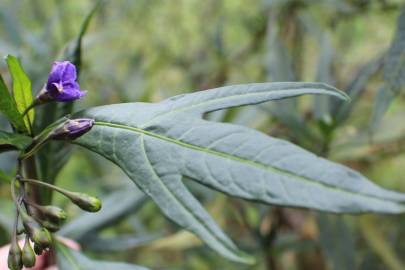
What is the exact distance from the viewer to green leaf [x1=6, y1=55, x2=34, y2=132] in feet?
1.81

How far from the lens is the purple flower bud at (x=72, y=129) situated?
1.67 feet

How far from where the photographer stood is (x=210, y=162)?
0.52 metres

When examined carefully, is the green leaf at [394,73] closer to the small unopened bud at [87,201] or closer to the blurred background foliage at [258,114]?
the blurred background foliage at [258,114]

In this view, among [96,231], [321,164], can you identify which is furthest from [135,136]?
[96,231]

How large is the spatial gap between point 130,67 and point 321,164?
1302 millimetres

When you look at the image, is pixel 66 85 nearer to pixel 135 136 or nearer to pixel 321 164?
pixel 135 136

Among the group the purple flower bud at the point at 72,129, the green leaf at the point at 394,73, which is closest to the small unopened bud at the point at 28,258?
the purple flower bud at the point at 72,129

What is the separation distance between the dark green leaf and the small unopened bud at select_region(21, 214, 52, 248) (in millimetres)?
85

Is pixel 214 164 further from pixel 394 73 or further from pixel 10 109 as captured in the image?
pixel 394 73

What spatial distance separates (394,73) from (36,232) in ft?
1.65

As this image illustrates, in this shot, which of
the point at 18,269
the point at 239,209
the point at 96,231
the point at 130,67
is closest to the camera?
the point at 18,269

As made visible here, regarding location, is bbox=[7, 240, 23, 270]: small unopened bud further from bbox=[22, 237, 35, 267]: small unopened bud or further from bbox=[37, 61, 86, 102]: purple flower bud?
bbox=[37, 61, 86, 102]: purple flower bud

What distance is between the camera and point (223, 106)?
51 centimetres

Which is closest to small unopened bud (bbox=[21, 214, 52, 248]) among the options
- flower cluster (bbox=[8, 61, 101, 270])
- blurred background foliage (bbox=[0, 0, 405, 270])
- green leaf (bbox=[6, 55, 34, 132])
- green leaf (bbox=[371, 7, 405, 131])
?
flower cluster (bbox=[8, 61, 101, 270])
